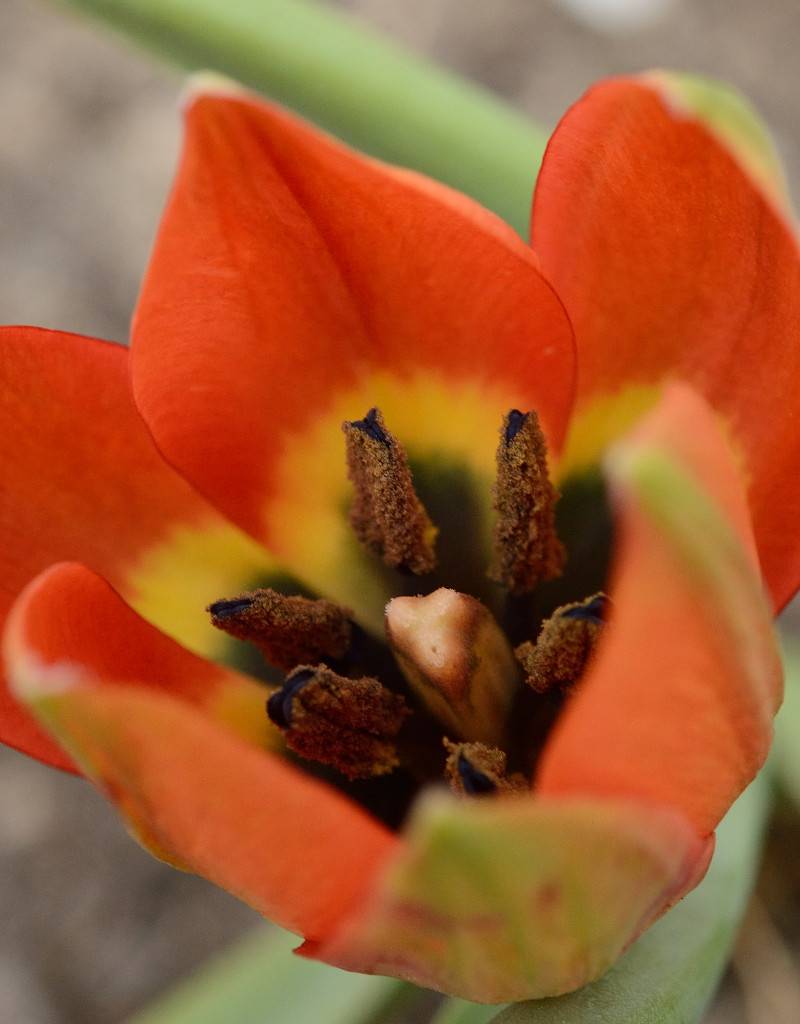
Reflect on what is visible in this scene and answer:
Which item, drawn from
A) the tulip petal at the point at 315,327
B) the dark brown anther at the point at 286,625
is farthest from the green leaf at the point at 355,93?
the dark brown anther at the point at 286,625

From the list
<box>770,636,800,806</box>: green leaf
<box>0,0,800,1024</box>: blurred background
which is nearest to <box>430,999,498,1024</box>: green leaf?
<box>770,636,800,806</box>: green leaf

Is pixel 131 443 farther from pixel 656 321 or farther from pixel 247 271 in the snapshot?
pixel 656 321

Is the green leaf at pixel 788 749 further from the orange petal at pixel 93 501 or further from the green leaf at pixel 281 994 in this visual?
the orange petal at pixel 93 501

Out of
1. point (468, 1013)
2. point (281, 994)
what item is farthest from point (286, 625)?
point (281, 994)

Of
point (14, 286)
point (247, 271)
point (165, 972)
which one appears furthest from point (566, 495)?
point (14, 286)

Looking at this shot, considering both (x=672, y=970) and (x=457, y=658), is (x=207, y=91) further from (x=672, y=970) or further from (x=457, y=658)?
(x=672, y=970)
